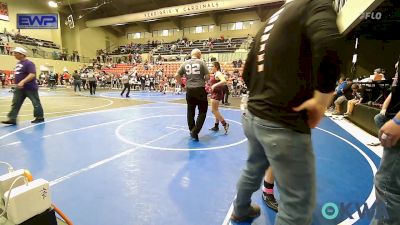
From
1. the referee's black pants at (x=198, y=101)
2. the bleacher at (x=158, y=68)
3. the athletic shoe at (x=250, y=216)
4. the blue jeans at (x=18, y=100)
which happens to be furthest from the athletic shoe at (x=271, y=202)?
the bleacher at (x=158, y=68)

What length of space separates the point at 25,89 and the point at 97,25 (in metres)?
31.5

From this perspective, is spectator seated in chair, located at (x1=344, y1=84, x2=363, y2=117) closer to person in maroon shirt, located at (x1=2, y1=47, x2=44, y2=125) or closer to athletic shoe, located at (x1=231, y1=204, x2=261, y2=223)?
athletic shoe, located at (x1=231, y1=204, x2=261, y2=223)

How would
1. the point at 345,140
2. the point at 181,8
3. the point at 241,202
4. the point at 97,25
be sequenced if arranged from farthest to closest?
the point at 97,25
the point at 181,8
the point at 345,140
the point at 241,202

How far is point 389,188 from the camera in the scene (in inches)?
60.9

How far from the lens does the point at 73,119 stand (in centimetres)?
709

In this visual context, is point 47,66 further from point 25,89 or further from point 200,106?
point 200,106

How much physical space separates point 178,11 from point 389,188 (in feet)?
97.7

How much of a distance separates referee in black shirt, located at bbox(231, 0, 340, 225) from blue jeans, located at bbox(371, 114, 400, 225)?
0.54 m


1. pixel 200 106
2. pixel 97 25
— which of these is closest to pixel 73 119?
pixel 200 106

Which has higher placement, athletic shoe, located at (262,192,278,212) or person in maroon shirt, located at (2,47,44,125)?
person in maroon shirt, located at (2,47,44,125)

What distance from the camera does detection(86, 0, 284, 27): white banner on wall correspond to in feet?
82.4

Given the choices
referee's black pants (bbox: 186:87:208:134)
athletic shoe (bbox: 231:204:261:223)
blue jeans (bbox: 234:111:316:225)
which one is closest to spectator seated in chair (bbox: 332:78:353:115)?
referee's black pants (bbox: 186:87:208:134)

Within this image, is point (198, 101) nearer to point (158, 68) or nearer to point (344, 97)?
point (344, 97)

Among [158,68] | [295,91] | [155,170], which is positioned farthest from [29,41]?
[295,91]
